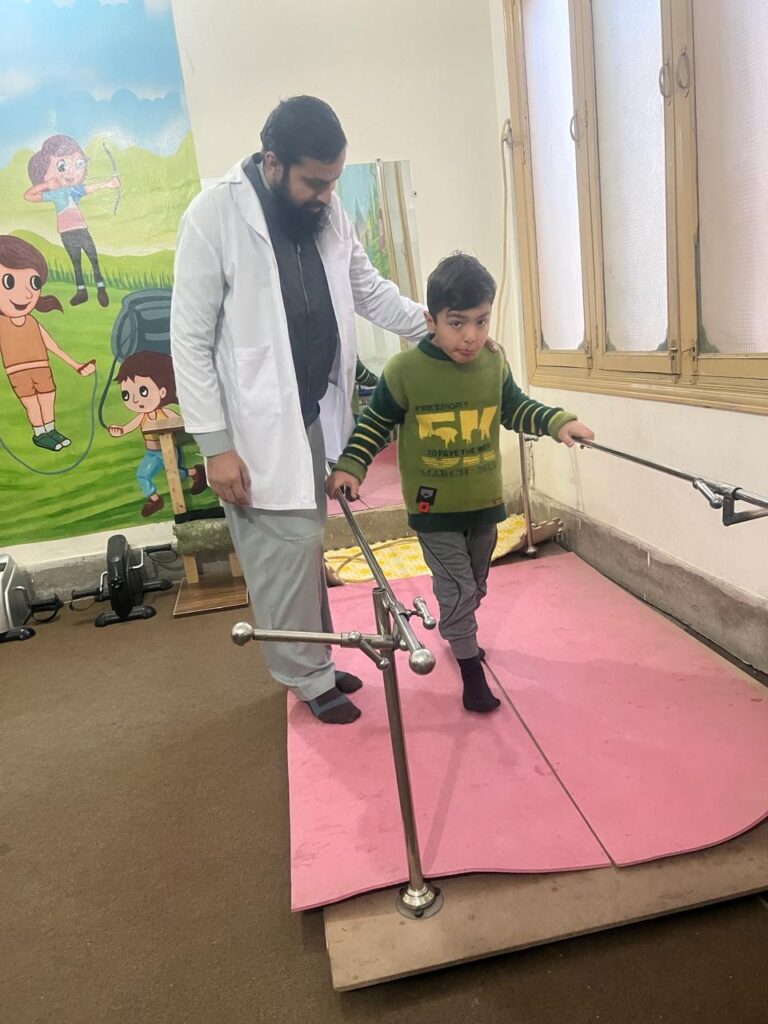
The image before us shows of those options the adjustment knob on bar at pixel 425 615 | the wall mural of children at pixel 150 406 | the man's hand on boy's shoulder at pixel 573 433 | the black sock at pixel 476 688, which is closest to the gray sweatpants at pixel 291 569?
the black sock at pixel 476 688

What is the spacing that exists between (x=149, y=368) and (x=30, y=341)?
0.55m

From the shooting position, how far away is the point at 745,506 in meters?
2.23

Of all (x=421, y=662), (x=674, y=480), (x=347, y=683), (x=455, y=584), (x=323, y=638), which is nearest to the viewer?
(x=421, y=662)

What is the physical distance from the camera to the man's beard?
168 centimetres

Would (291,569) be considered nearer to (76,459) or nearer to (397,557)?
(397,557)

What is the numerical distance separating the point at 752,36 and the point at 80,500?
10.7ft

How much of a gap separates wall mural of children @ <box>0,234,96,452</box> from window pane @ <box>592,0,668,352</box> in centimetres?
245

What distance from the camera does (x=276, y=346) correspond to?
5.66 ft

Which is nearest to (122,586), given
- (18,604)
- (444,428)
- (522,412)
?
(18,604)

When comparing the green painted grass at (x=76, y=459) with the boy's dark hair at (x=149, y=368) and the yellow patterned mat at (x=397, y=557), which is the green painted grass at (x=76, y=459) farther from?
the yellow patterned mat at (x=397, y=557)

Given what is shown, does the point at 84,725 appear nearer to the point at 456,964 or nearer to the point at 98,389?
the point at 456,964

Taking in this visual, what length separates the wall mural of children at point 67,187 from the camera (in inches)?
131

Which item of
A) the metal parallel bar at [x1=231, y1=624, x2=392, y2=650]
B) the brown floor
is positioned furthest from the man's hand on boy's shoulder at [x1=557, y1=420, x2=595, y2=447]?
the brown floor

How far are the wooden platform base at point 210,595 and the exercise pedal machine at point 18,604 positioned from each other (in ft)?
2.02
